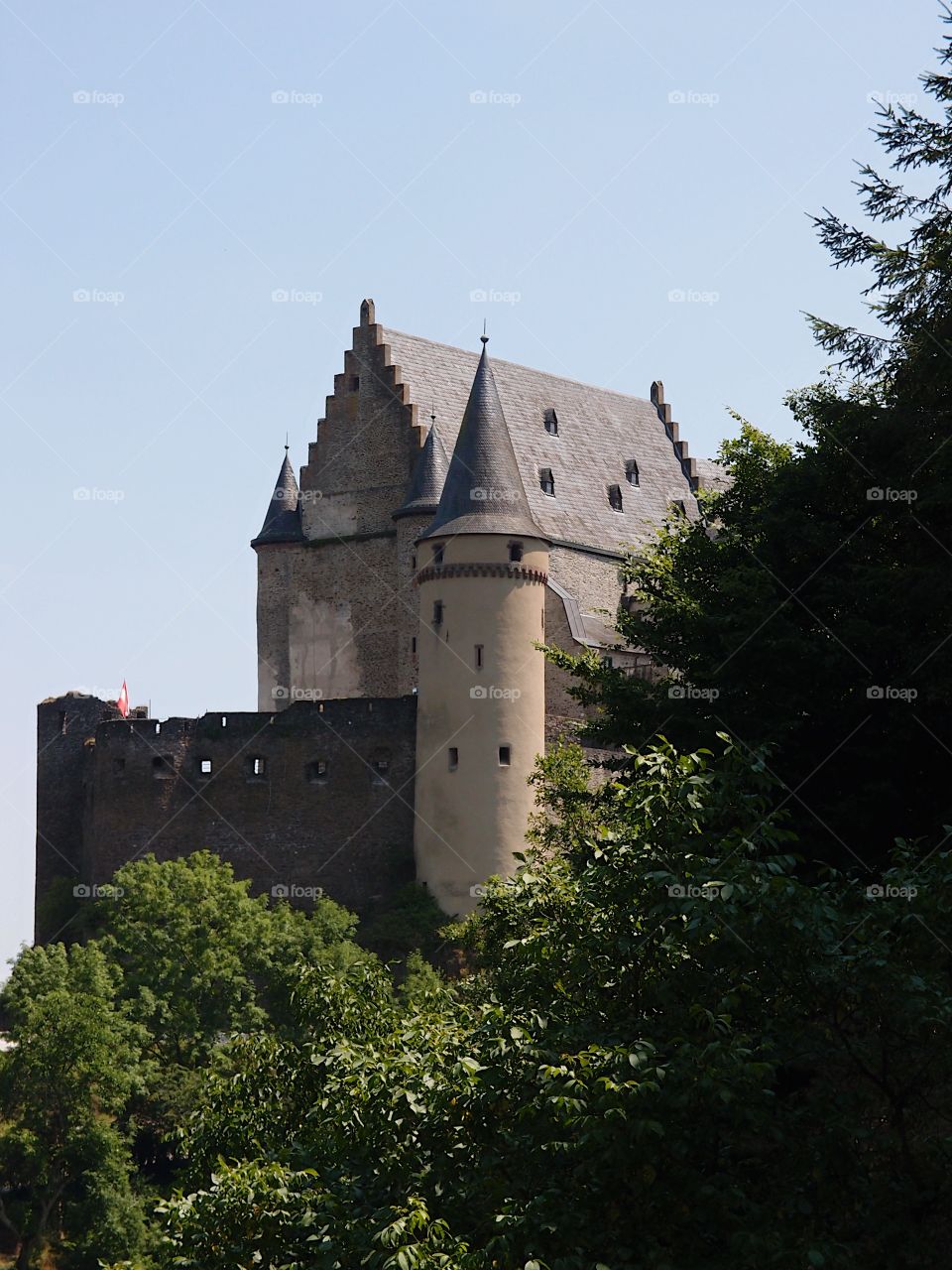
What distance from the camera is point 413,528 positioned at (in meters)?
64.6

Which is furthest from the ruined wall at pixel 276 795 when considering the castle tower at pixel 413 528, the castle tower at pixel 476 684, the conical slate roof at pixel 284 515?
the conical slate roof at pixel 284 515

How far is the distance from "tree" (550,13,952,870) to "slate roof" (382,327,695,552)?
31866 mm

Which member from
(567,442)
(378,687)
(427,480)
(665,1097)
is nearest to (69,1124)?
(378,687)

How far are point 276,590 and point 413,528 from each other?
6258mm

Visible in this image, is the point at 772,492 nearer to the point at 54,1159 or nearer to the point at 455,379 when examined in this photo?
the point at 54,1159

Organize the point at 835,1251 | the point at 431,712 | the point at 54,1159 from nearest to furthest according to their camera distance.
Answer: the point at 835,1251
the point at 54,1159
the point at 431,712

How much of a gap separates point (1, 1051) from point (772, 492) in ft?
82.2

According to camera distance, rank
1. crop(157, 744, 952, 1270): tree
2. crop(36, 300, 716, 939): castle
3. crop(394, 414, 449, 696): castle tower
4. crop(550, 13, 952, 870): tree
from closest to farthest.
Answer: crop(157, 744, 952, 1270): tree → crop(550, 13, 952, 870): tree → crop(36, 300, 716, 939): castle → crop(394, 414, 449, 696): castle tower

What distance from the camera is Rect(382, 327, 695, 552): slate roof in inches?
2736

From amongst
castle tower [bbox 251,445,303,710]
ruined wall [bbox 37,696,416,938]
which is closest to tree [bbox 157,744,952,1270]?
ruined wall [bbox 37,696,416,938]

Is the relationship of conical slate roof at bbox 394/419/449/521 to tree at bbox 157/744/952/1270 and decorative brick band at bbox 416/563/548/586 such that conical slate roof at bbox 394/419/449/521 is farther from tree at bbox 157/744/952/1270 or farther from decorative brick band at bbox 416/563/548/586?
tree at bbox 157/744/952/1270

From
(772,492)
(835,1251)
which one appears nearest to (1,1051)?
(772,492)

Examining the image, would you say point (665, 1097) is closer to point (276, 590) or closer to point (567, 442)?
point (276, 590)

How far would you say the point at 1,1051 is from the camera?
52.1m
